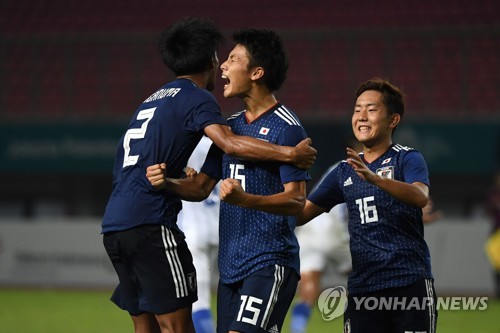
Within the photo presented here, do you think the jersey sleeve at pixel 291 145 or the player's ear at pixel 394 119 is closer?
the jersey sleeve at pixel 291 145

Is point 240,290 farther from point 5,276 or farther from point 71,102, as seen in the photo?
point 71,102

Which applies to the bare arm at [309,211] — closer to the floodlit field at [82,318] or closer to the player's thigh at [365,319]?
the player's thigh at [365,319]

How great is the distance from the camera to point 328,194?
16.8 ft

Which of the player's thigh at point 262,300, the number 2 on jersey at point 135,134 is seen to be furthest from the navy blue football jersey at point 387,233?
the number 2 on jersey at point 135,134

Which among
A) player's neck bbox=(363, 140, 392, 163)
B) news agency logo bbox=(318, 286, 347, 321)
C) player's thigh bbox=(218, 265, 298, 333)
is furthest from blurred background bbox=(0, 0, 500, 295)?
player's thigh bbox=(218, 265, 298, 333)

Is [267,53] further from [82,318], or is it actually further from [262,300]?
[82,318]

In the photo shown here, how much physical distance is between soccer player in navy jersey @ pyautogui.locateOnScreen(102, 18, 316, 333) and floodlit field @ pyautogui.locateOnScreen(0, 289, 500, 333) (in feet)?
17.4

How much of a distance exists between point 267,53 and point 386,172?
0.90 m

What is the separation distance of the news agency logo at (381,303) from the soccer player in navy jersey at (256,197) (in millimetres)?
462

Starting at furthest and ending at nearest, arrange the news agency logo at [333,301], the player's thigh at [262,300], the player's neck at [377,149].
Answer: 1. the news agency logo at [333,301]
2. the player's neck at [377,149]
3. the player's thigh at [262,300]

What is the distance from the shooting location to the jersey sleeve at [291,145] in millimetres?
4457

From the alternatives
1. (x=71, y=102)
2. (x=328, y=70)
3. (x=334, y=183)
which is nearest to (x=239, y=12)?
(x=328, y=70)

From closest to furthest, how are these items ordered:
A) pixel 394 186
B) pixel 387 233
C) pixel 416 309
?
pixel 394 186 → pixel 416 309 → pixel 387 233

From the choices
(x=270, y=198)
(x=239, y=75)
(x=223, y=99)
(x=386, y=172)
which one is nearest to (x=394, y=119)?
(x=386, y=172)
